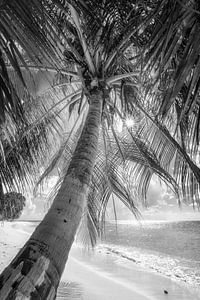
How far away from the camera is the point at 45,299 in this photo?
1.20 meters

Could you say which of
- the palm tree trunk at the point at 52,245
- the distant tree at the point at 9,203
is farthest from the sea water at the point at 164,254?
the palm tree trunk at the point at 52,245

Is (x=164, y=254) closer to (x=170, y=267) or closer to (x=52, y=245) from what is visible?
(x=170, y=267)

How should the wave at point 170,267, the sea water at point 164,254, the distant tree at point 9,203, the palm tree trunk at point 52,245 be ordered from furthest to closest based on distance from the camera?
the sea water at point 164,254 → the wave at point 170,267 → the distant tree at point 9,203 → the palm tree trunk at point 52,245

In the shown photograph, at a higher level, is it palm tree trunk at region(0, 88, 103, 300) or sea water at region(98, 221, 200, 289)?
palm tree trunk at region(0, 88, 103, 300)

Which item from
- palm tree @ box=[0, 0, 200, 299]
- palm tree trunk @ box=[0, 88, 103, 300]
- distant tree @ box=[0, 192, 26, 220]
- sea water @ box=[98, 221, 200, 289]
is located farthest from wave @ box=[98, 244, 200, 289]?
palm tree trunk @ box=[0, 88, 103, 300]

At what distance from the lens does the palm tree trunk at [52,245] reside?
118 cm

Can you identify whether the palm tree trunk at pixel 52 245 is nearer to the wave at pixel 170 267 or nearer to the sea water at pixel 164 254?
the sea water at pixel 164 254

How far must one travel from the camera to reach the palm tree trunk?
1183mm

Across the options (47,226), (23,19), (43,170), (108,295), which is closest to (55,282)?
(47,226)

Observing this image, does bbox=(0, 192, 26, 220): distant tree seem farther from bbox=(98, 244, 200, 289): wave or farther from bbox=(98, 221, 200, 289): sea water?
bbox=(98, 244, 200, 289): wave

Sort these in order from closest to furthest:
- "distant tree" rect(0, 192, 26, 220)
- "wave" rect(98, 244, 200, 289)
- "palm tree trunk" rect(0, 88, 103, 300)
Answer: "palm tree trunk" rect(0, 88, 103, 300), "distant tree" rect(0, 192, 26, 220), "wave" rect(98, 244, 200, 289)

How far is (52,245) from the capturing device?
4.79ft

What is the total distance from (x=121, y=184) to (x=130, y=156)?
1.83 ft

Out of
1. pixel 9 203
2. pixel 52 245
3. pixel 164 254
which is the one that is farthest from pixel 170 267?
pixel 52 245
